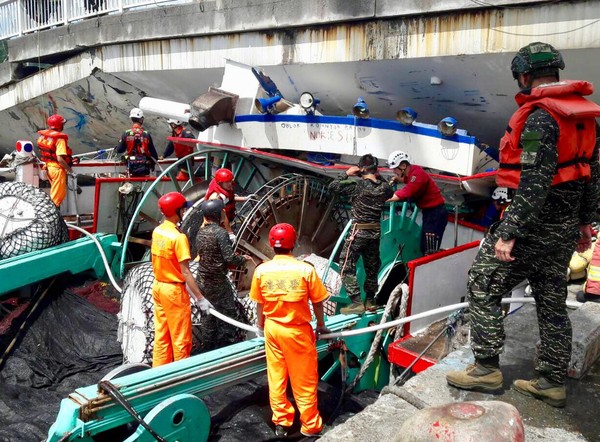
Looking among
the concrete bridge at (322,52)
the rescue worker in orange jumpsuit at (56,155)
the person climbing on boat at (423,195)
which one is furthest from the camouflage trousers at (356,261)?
the rescue worker in orange jumpsuit at (56,155)

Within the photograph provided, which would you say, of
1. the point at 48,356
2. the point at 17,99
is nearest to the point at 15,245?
the point at 48,356

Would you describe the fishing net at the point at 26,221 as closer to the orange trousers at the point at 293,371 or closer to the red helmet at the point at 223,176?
the red helmet at the point at 223,176

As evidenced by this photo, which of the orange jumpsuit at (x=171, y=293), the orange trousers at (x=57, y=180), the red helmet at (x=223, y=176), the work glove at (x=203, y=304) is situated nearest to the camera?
the orange jumpsuit at (x=171, y=293)

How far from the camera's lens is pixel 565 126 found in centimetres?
284

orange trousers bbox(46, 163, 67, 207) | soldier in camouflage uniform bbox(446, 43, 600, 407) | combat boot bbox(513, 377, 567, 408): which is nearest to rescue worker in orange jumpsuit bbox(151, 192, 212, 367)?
soldier in camouflage uniform bbox(446, 43, 600, 407)

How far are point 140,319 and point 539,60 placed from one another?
437 cm

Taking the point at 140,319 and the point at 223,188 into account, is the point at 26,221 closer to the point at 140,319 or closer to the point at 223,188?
the point at 140,319

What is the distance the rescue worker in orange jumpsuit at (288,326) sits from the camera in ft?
13.2

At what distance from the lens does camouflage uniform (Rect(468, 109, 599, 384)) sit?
2838 millimetres

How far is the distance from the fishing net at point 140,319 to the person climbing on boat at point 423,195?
2.39 m

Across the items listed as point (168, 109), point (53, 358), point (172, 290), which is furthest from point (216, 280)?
point (168, 109)

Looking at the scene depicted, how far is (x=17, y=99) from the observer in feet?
43.7

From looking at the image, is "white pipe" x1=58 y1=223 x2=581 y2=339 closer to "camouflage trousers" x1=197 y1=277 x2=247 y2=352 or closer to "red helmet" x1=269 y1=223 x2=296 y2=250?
"camouflage trousers" x1=197 y1=277 x2=247 y2=352

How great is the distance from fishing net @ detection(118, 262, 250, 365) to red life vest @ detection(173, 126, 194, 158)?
3.96 meters
